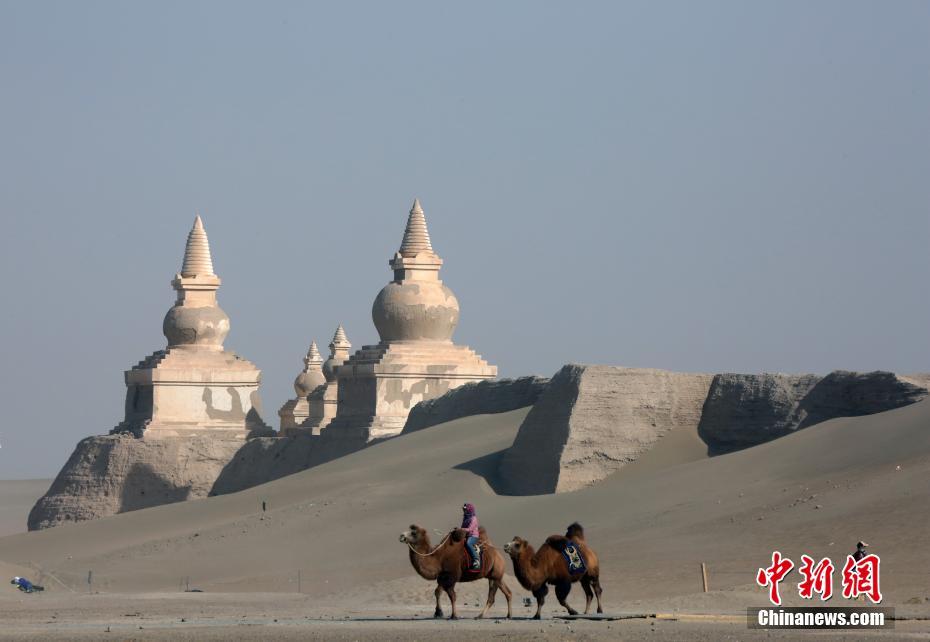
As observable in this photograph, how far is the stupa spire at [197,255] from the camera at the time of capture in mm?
56250

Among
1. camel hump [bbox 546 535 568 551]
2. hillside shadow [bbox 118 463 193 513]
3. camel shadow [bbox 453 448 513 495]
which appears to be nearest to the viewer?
camel hump [bbox 546 535 568 551]

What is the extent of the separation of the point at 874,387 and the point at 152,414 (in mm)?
24684

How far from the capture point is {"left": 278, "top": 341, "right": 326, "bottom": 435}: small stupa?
60.8 m

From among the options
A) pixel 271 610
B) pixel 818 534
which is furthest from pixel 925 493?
pixel 271 610

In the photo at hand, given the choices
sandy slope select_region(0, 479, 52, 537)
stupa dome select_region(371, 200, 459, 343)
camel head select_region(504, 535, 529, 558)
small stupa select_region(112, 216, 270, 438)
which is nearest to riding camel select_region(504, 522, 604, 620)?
camel head select_region(504, 535, 529, 558)

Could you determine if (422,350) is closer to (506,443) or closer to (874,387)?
(506,443)

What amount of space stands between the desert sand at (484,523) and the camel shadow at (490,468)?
5 centimetres

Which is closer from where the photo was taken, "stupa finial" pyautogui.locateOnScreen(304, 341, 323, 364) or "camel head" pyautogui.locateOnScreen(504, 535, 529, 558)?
"camel head" pyautogui.locateOnScreen(504, 535, 529, 558)

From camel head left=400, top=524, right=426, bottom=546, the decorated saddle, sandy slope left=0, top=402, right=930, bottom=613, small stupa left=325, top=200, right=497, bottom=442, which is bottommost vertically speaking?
the decorated saddle

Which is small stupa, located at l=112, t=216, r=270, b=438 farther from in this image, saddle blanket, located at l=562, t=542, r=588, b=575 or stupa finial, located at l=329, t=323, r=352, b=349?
saddle blanket, located at l=562, t=542, r=588, b=575

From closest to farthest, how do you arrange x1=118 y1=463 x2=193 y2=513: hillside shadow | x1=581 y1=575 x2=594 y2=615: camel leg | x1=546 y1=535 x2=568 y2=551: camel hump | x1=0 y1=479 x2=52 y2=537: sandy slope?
x1=546 y1=535 x2=568 y2=551: camel hump
x1=581 y1=575 x2=594 y2=615: camel leg
x1=118 y1=463 x2=193 y2=513: hillside shadow
x1=0 y1=479 x2=52 y2=537: sandy slope

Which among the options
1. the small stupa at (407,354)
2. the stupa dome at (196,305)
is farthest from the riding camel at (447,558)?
the stupa dome at (196,305)

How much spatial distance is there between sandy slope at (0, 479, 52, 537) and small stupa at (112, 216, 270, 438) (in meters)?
15.7

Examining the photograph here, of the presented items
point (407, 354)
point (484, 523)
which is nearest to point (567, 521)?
point (484, 523)
